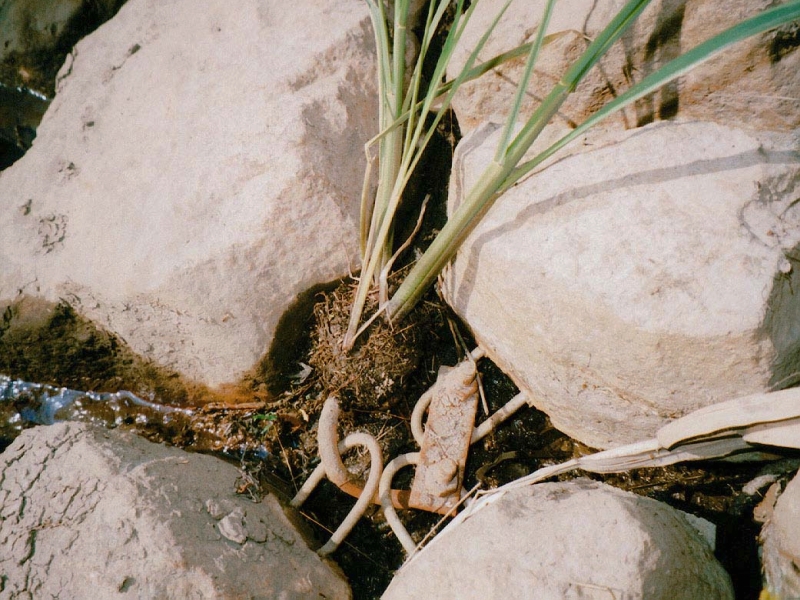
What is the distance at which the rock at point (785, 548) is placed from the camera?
1.12m

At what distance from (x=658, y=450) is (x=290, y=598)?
1200 millimetres

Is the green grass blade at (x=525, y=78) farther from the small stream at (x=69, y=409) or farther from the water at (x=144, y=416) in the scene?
the small stream at (x=69, y=409)

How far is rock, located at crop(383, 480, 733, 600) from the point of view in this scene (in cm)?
103

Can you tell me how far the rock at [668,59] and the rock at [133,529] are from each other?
1734 millimetres

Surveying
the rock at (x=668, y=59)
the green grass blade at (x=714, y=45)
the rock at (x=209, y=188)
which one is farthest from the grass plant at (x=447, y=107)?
the rock at (x=209, y=188)

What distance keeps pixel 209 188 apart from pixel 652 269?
1521mm

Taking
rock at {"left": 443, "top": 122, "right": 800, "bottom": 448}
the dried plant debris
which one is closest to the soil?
the dried plant debris

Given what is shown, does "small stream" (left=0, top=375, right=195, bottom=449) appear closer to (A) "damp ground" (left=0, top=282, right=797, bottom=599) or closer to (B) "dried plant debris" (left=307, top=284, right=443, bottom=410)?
(A) "damp ground" (left=0, top=282, right=797, bottom=599)

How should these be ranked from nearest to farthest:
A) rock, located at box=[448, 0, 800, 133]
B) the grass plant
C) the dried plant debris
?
the grass plant < rock, located at box=[448, 0, 800, 133] < the dried plant debris

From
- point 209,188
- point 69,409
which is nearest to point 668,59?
point 209,188

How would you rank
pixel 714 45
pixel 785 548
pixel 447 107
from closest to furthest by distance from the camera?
1. pixel 714 45
2. pixel 785 548
3. pixel 447 107

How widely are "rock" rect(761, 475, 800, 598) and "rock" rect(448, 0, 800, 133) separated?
1.05m

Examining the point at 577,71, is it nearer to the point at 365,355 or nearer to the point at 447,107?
the point at 447,107

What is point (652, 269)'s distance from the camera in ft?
3.88
